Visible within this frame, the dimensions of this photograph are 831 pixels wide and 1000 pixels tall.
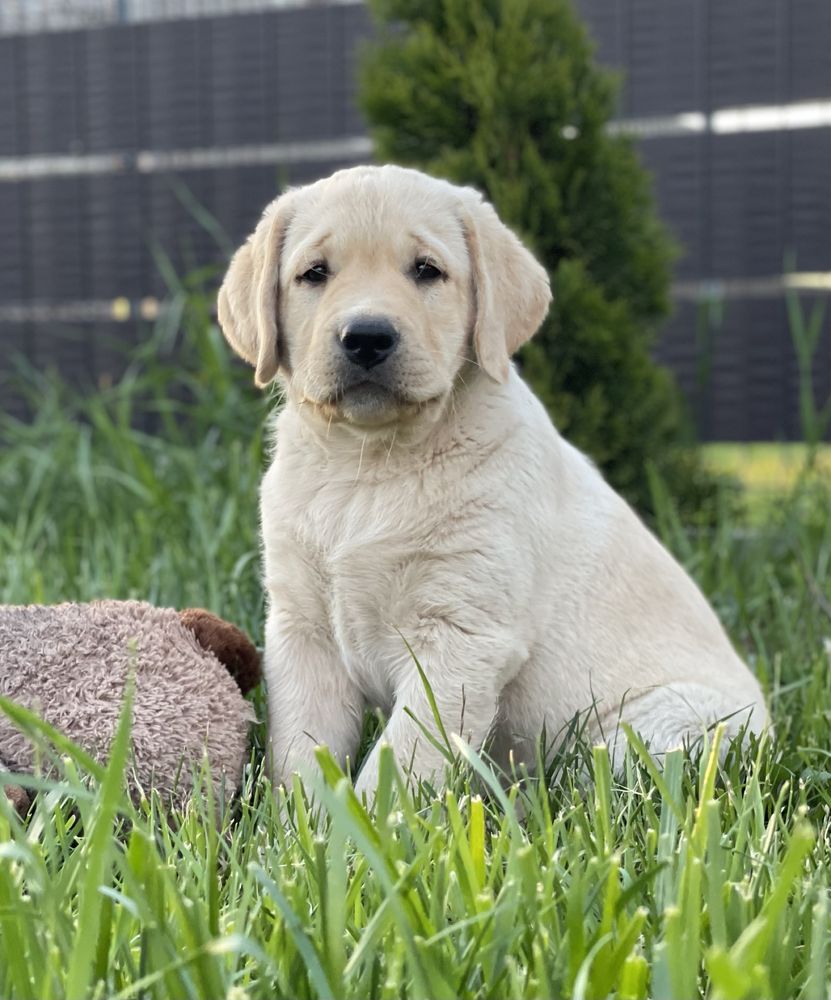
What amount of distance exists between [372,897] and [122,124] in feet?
24.9

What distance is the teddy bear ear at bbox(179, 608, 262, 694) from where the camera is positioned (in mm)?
2637

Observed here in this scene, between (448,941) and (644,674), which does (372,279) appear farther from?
(448,941)

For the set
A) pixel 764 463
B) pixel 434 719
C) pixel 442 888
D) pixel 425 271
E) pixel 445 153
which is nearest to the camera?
pixel 442 888

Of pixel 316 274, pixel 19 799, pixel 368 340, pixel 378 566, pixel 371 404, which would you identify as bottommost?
pixel 19 799

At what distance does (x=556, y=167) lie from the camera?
5.04 meters

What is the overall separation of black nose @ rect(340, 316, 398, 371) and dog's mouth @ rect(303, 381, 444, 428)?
2.3 inches

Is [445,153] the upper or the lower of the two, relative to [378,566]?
upper

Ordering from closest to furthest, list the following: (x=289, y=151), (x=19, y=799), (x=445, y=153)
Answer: (x=19, y=799), (x=445, y=153), (x=289, y=151)

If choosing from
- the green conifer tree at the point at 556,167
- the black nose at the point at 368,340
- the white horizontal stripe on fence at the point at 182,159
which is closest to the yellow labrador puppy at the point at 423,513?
the black nose at the point at 368,340

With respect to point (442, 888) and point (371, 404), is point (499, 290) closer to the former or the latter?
point (371, 404)

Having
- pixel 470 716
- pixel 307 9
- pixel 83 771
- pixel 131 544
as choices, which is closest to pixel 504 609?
pixel 470 716

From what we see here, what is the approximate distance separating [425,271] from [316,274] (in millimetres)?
230

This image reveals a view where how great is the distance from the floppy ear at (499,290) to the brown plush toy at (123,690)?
867 millimetres

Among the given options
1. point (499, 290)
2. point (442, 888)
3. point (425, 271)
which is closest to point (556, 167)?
point (499, 290)
